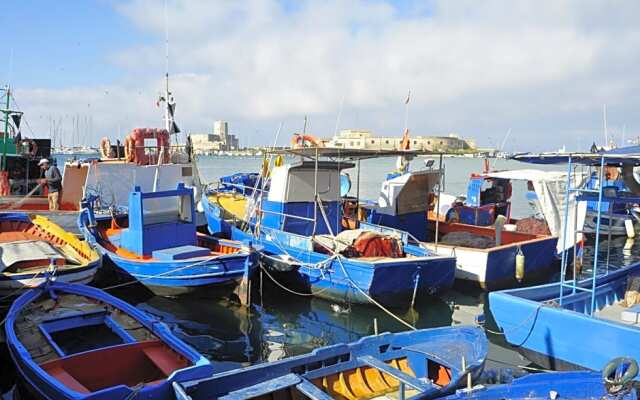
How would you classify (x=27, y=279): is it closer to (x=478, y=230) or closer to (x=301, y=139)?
(x=301, y=139)

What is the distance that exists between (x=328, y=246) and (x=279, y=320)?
2042mm

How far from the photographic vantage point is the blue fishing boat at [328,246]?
11219 mm

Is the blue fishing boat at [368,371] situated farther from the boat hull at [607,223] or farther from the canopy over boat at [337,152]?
the boat hull at [607,223]

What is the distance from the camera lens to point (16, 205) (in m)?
17.5

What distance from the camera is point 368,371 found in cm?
677

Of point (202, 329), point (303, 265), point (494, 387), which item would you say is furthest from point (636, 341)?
point (202, 329)

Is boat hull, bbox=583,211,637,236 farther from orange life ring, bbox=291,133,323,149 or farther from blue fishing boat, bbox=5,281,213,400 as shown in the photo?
blue fishing boat, bbox=5,281,213,400

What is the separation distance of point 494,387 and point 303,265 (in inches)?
255

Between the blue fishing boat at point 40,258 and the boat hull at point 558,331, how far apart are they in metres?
8.19

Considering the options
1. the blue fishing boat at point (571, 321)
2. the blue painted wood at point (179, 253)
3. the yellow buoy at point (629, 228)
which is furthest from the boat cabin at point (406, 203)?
the yellow buoy at point (629, 228)

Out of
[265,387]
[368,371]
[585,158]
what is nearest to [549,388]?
[368,371]

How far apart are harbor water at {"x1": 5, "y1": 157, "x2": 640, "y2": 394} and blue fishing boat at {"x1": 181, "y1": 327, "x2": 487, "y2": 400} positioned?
2670 mm

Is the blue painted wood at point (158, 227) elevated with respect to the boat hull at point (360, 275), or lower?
elevated

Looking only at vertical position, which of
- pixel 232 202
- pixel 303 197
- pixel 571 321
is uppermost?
pixel 303 197
